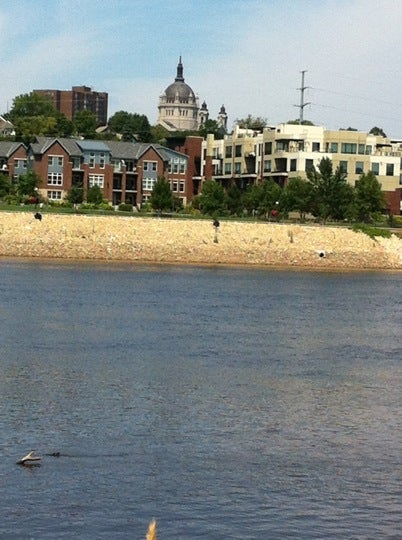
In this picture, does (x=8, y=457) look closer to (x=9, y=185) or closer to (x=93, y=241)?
(x=93, y=241)

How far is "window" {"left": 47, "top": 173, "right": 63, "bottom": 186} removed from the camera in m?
116

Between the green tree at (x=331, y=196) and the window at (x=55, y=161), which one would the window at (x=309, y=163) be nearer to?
the green tree at (x=331, y=196)

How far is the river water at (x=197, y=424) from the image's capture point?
1520cm

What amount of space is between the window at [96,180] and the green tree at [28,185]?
11191 mm

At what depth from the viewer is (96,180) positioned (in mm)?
Answer: 119375

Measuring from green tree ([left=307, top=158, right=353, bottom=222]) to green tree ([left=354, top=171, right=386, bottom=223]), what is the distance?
872 mm

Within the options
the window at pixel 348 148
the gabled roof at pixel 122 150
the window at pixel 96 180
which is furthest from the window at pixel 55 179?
the window at pixel 348 148

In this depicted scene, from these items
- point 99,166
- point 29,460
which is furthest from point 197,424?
point 99,166

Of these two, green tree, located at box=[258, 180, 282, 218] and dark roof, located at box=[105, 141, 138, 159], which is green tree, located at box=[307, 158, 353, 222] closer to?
green tree, located at box=[258, 180, 282, 218]

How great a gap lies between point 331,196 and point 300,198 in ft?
10.9

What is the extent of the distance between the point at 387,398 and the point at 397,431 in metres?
3.75

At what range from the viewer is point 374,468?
58.4 feet

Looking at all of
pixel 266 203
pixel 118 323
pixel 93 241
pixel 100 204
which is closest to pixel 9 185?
pixel 100 204

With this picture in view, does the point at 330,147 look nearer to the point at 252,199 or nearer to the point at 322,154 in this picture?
the point at 322,154
